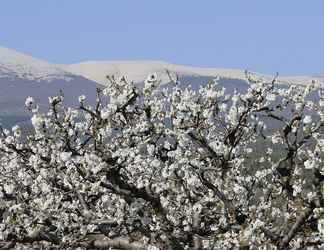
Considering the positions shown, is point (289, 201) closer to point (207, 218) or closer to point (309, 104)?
point (309, 104)

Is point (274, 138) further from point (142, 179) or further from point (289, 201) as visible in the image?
point (142, 179)

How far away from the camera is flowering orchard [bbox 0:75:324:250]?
1284 centimetres

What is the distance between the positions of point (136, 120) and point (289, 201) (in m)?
3.72

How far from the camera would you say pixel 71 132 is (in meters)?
14.0

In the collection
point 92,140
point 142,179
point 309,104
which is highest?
point 309,104

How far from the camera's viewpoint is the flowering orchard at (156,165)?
12836 millimetres

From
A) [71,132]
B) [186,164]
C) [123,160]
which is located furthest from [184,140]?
[71,132]

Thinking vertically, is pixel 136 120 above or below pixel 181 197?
above

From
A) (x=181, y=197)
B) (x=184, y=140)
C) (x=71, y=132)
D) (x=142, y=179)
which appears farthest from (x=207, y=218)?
(x=71, y=132)

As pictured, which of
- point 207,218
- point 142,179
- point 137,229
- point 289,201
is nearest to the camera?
point 289,201

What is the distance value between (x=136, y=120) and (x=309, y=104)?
12.1 feet

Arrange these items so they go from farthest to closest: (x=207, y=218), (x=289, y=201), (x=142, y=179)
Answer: (x=207, y=218)
(x=142, y=179)
(x=289, y=201)

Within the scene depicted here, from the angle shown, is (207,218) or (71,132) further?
(207,218)

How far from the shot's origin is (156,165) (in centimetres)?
1414
